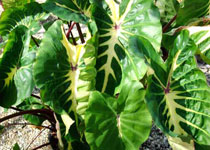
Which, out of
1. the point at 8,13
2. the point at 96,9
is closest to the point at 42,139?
the point at 8,13

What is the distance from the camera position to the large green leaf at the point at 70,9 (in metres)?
1.02

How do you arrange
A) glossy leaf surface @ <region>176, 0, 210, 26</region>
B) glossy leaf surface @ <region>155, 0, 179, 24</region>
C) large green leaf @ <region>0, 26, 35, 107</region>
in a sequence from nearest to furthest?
large green leaf @ <region>0, 26, 35, 107</region>, glossy leaf surface @ <region>176, 0, 210, 26</region>, glossy leaf surface @ <region>155, 0, 179, 24</region>

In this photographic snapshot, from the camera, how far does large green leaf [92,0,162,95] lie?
3.40 ft

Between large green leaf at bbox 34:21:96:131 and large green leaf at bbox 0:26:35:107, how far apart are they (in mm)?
110

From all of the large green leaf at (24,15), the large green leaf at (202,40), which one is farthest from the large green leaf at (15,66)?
the large green leaf at (202,40)

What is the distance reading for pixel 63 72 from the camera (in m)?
0.97

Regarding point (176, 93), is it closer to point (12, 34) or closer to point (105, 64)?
point (105, 64)

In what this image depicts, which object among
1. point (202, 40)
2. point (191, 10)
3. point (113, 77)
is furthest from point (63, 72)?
point (191, 10)

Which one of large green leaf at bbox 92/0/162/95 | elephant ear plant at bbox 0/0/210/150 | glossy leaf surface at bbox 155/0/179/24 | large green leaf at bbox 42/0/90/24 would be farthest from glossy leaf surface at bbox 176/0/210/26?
large green leaf at bbox 42/0/90/24

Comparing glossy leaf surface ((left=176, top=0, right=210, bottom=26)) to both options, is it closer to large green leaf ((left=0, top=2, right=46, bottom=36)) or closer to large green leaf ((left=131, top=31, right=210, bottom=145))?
large green leaf ((left=131, top=31, right=210, bottom=145))

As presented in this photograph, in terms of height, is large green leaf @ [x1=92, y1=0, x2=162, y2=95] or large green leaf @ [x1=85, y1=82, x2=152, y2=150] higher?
large green leaf @ [x1=92, y1=0, x2=162, y2=95]

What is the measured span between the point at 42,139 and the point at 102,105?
837 millimetres

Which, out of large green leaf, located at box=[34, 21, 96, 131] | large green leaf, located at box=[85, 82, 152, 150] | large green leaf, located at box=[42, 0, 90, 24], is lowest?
large green leaf, located at box=[85, 82, 152, 150]

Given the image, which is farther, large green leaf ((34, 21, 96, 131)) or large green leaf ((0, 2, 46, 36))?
large green leaf ((0, 2, 46, 36))
